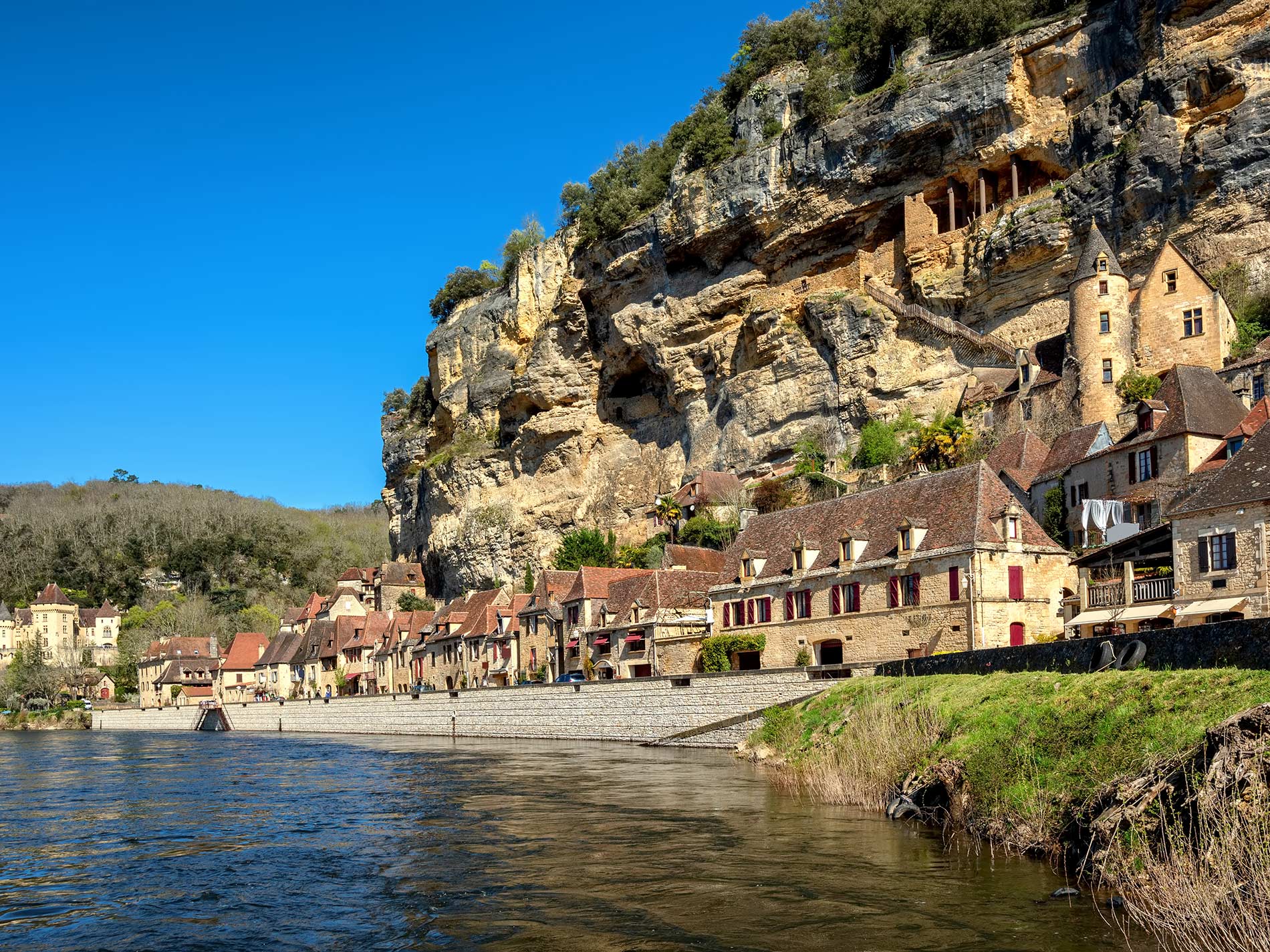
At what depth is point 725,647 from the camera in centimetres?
4275

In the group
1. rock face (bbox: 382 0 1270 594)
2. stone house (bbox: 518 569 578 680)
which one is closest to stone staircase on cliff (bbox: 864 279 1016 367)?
rock face (bbox: 382 0 1270 594)

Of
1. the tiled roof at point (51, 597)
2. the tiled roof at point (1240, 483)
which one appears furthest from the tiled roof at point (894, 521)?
the tiled roof at point (51, 597)

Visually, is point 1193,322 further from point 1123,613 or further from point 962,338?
point 1123,613

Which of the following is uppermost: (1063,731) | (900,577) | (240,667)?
(900,577)

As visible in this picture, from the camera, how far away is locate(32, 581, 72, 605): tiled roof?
12106 cm

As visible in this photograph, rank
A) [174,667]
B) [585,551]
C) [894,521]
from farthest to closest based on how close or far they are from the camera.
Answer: [174,667] → [585,551] → [894,521]

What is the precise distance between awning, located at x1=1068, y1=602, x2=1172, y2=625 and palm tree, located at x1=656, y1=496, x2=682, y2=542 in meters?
38.6

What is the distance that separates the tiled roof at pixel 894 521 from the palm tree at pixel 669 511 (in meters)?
20.9

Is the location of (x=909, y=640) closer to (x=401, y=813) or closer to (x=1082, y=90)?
(x=401, y=813)

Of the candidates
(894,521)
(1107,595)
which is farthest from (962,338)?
(1107,595)

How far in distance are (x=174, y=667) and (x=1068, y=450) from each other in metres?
81.8

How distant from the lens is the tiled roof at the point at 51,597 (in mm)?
121062

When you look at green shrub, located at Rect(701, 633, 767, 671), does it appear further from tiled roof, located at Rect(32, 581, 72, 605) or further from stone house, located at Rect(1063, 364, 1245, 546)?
tiled roof, located at Rect(32, 581, 72, 605)

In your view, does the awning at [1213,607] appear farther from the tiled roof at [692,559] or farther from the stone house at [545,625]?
the stone house at [545,625]
